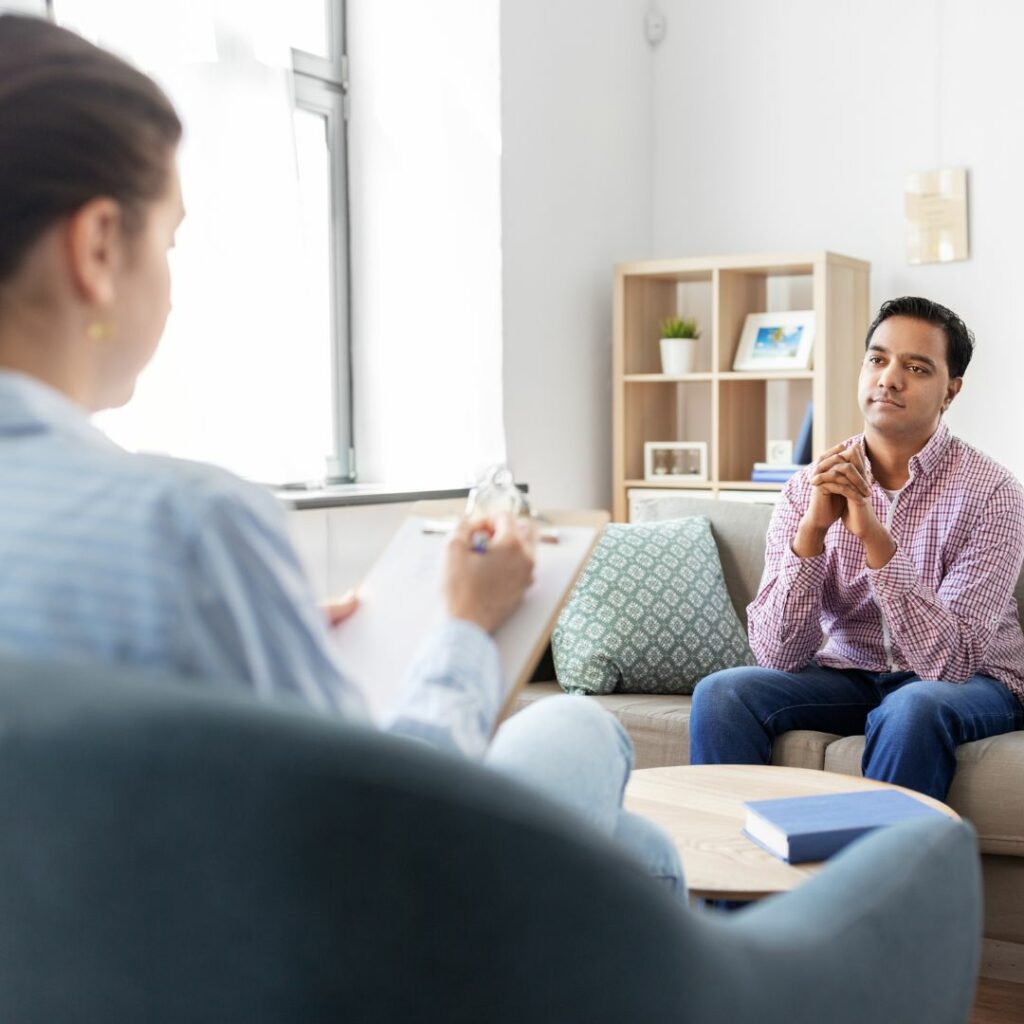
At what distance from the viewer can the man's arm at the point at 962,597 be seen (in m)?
2.52

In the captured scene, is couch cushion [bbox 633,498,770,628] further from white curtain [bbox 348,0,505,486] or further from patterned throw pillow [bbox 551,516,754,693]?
white curtain [bbox 348,0,505,486]

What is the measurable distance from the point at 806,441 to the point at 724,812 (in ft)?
8.84

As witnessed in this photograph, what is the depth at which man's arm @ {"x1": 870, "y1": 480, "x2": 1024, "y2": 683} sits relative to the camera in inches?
99.1

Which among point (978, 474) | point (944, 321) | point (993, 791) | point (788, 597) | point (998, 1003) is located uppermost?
point (944, 321)

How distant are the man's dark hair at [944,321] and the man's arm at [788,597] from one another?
376 mm

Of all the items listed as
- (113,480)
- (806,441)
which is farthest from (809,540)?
(113,480)

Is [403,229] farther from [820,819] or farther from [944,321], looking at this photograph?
[820,819]

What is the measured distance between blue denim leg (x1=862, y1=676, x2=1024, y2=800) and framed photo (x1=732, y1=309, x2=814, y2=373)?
6.93ft

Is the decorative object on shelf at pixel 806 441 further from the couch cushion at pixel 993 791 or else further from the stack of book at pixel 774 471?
the couch cushion at pixel 993 791

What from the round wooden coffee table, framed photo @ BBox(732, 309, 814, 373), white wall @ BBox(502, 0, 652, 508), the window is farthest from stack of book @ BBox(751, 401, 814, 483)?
the round wooden coffee table

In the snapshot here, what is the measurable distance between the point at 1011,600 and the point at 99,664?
7.49ft

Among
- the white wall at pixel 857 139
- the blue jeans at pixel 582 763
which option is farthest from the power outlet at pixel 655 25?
the blue jeans at pixel 582 763

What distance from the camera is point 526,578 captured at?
3.25 feet

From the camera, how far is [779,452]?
4699 mm
